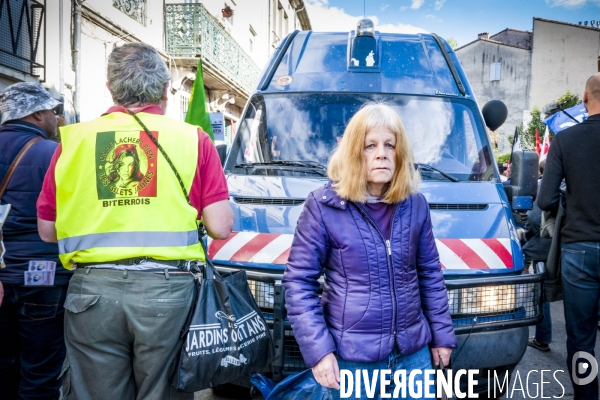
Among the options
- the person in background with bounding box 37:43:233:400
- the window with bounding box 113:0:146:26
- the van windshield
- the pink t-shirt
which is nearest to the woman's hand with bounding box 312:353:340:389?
the person in background with bounding box 37:43:233:400

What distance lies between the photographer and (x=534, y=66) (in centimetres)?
3891

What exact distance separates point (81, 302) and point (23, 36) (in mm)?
8906

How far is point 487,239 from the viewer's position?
318 cm

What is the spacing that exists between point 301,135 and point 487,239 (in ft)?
5.30

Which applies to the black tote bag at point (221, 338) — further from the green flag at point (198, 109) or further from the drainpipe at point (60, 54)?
the drainpipe at point (60, 54)

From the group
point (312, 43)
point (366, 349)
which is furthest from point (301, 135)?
point (366, 349)

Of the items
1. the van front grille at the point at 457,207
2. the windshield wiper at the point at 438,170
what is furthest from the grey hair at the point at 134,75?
the windshield wiper at the point at 438,170

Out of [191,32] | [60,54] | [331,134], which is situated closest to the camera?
[331,134]

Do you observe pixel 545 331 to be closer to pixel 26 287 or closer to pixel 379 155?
pixel 379 155

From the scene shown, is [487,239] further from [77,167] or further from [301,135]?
[77,167]

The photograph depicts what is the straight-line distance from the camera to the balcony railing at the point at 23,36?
8.81 m

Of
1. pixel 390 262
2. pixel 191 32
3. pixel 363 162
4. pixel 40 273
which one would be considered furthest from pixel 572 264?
pixel 191 32

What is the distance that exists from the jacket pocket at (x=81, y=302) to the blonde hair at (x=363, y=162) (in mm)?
1101

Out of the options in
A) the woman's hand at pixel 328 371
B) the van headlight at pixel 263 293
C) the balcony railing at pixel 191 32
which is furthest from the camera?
the balcony railing at pixel 191 32
